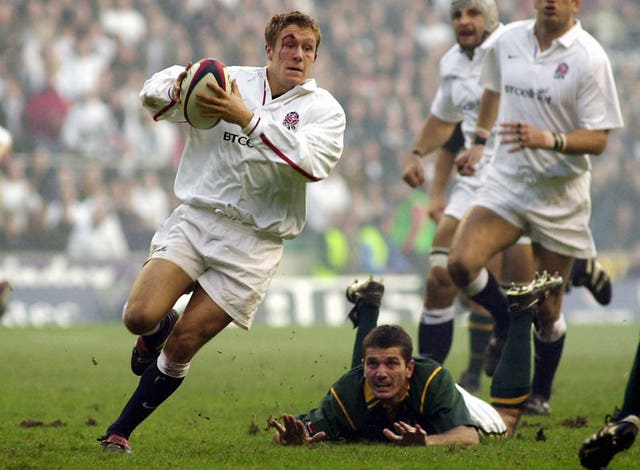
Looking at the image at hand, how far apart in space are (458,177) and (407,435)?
4105mm

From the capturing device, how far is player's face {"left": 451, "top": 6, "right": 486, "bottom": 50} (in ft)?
Answer: 31.9

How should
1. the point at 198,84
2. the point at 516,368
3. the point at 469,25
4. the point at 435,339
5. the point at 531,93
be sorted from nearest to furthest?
the point at 198,84, the point at 516,368, the point at 531,93, the point at 435,339, the point at 469,25

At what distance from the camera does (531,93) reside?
834 cm

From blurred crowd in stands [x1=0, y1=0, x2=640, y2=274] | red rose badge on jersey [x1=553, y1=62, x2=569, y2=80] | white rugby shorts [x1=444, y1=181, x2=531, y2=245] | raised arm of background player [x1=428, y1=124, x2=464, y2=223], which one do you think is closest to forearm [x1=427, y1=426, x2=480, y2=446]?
red rose badge on jersey [x1=553, y1=62, x2=569, y2=80]

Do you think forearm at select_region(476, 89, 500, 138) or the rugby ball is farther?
forearm at select_region(476, 89, 500, 138)

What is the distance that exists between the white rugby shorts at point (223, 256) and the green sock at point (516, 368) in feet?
5.33

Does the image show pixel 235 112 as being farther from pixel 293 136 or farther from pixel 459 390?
pixel 459 390

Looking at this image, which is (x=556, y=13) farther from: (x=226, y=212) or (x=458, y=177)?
(x=226, y=212)

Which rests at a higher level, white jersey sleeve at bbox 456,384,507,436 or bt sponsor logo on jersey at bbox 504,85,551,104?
bt sponsor logo on jersey at bbox 504,85,551,104

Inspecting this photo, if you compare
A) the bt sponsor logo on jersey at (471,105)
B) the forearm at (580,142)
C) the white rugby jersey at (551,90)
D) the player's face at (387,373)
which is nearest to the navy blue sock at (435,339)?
the white rugby jersey at (551,90)

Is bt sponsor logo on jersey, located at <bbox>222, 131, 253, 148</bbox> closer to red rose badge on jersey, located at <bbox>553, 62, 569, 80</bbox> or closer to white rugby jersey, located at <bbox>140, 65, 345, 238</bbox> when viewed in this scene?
white rugby jersey, located at <bbox>140, 65, 345, 238</bbox>

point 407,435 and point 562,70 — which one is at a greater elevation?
point 562,70

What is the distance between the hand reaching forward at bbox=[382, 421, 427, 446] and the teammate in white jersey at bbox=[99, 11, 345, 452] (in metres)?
1.02

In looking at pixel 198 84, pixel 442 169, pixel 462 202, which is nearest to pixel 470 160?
pixel 462 202
